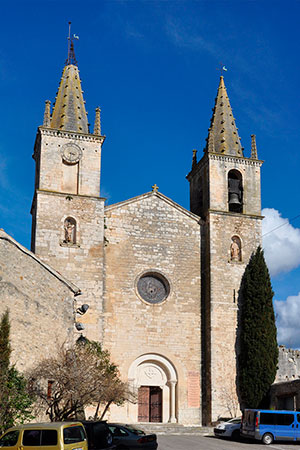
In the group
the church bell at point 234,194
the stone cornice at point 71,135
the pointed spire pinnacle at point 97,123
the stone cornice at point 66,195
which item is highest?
the pointed spire pinnacle at point 97,123

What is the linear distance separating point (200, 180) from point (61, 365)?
18.0 meters

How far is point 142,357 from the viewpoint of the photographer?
30.2 meters

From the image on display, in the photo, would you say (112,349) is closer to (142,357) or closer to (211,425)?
(142,357)

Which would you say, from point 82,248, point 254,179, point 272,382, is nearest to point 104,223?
point 82,248

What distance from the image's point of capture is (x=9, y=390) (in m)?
17.7

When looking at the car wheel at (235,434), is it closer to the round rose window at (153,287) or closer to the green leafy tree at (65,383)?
the green leafy tree at (65,383)

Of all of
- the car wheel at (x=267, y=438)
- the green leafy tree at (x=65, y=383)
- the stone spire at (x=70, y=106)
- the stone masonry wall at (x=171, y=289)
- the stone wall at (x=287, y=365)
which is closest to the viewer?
the green leafy tree at (x=65, y=383)

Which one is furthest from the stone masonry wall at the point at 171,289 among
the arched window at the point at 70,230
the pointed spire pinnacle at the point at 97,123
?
the pointed spire pinnacle at the point at 97,123

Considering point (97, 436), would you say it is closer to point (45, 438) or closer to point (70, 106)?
point (45, 438)

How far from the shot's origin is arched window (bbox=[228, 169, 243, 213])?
33750 millimetres

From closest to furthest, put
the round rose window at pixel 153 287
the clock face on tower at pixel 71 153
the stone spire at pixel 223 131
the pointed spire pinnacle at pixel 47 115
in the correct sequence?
1. the round rose window at pixel 153 287
2. the clock face on tower at pixel 71 153
3. the pointed spire pinnacle at pixel 47 115
4. the stone spire at pixel 223 131

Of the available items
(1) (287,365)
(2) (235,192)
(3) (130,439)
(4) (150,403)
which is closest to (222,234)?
(2) (235,192)

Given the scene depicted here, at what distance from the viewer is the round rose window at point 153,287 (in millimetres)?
31297

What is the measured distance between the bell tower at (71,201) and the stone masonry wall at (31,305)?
709cm
